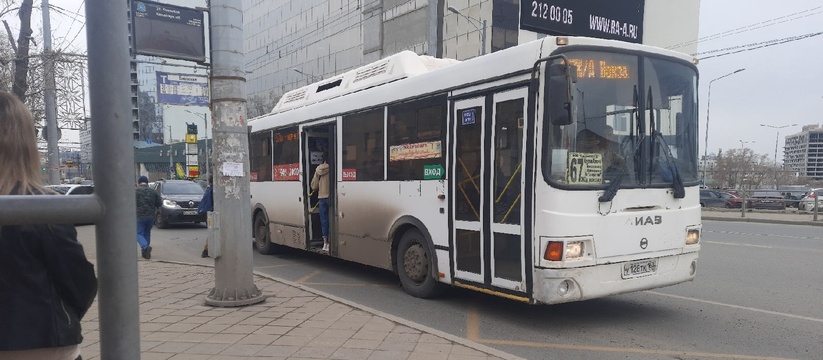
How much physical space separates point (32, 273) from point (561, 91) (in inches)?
172

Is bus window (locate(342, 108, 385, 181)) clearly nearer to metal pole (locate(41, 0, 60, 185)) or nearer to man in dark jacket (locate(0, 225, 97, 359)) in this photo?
man in dark jacket (locate(0, 225, 97, 359))

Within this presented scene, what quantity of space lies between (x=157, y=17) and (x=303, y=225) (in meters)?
4.77

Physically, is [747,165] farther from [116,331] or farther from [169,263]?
[116,331]

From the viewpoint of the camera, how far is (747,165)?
5844 centimetres

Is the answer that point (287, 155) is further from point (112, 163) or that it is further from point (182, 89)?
point (112, 163)

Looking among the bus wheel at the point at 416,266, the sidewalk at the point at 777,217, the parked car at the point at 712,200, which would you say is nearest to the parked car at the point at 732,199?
the parked car at the point at 712,200

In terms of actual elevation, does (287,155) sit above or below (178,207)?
above

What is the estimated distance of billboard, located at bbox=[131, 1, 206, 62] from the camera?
570 centimetres

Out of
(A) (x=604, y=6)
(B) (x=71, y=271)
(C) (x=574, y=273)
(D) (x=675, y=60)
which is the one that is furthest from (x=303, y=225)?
(A) (x=604, y=6)

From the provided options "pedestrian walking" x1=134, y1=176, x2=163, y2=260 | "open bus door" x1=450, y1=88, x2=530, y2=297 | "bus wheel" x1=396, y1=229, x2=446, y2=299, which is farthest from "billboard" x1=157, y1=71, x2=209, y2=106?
"open bus door" x1=450, y1=88, x2=530, y2=297

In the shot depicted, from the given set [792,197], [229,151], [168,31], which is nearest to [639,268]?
[229,151]

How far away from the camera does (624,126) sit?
5539 millimetres

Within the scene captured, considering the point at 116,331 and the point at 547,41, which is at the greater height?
the point at 547,41

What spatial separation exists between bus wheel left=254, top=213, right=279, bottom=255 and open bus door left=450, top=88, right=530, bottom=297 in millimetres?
6181
